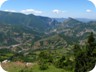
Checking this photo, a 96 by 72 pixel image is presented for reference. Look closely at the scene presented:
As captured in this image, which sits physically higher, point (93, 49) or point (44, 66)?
point (93, 49)

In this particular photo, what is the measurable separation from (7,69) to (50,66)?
99 centimetres

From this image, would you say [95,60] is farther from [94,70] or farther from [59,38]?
[59,38]

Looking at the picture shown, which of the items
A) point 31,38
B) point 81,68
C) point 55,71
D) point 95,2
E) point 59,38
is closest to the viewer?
point 95,2

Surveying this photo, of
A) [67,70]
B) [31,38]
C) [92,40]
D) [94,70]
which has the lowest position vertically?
[31,38]

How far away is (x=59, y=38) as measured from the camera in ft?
540

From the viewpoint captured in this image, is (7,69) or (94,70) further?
(7,69)

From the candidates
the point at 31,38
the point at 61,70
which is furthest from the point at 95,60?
the point at 31,38

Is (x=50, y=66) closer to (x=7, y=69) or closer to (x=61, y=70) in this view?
(x=61, y=70)

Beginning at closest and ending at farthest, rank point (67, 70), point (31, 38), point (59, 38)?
point (67, 70)
point (59, 38)
point (31, 38)

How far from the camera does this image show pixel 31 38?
198000mm

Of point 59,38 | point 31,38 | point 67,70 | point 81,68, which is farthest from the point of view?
point 31,38

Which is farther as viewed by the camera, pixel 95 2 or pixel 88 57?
pixel 88 57

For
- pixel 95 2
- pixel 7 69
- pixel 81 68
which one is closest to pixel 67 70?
pixel 81 68

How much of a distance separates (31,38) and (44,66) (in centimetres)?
19343
